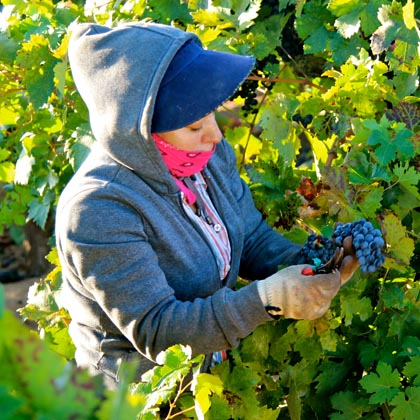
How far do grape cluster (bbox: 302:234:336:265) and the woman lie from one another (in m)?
0.08

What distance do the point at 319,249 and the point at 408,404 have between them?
48 centimetres

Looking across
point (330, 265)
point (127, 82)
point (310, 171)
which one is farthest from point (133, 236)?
point (310, 171)

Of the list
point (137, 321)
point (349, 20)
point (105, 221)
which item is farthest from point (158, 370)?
point (349, 20)

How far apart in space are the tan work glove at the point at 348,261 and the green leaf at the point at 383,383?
37 centimetres

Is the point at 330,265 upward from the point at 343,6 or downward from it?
downward

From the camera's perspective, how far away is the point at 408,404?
88.4 inches

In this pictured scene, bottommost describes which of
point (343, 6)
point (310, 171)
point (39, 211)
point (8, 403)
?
point (39, 211)

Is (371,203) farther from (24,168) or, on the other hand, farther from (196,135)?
(24,168)

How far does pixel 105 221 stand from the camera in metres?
1.89

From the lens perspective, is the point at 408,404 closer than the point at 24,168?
Yes

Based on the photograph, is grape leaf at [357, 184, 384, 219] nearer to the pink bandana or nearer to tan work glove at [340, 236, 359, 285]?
tan work glove at [340, 236, 359, 285]

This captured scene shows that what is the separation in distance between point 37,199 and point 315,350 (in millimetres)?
1424

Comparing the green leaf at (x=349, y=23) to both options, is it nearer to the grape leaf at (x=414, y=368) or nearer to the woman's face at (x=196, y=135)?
the woman's face at (x=196, y=135)

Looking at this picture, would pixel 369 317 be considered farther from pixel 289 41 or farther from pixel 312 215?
pixel 289 41
